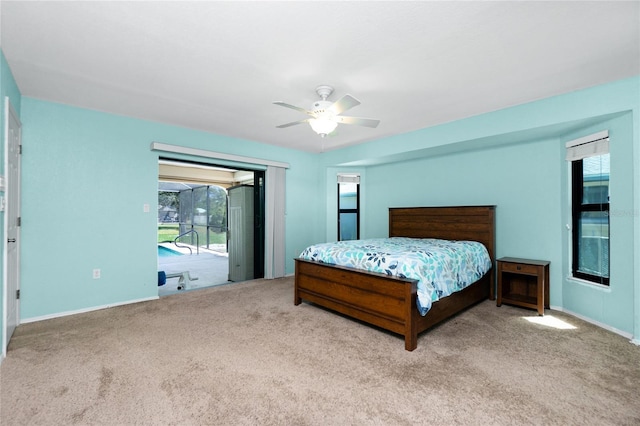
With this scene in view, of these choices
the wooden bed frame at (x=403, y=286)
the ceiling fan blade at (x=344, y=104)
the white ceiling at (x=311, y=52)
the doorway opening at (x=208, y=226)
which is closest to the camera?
the white ceiling at (x=311, y=52)

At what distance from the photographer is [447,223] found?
443 cm

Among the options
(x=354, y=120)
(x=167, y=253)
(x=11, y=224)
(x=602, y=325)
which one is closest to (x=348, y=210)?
(x=354, y=120)

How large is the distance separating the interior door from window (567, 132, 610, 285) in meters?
5.50

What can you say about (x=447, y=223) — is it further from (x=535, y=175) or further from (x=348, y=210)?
Answer: (x=348, y=210)

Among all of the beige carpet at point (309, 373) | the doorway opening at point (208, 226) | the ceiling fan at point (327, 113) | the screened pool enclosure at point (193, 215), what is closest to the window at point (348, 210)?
the doorway opening at point (208, 226)

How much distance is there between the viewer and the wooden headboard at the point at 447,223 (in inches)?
159

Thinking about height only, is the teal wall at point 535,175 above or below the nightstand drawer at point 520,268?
above

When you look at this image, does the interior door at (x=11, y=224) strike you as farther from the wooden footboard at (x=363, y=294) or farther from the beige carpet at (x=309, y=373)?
the wooden footboard at (x=363, y=294)

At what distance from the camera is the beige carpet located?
1.70m

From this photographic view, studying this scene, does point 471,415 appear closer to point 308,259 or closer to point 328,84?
point 308,259

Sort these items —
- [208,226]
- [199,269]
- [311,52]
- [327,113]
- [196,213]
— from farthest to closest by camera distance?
1. [196,213]
2. [208,226]
3. [199,269]
4. [327,113]
5. [311,52]

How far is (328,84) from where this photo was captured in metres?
2.79

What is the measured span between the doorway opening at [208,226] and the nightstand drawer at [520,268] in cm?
382

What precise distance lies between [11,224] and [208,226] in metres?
7.66
